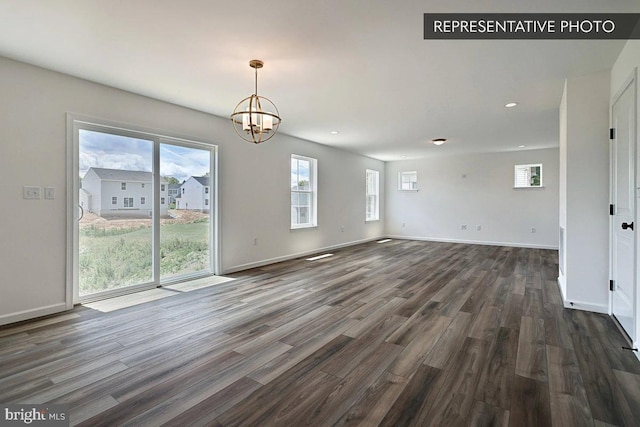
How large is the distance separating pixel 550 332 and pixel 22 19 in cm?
496

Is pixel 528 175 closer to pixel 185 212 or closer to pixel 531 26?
pixel 531 26

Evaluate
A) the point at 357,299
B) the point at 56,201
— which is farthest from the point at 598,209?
the point at 56,201

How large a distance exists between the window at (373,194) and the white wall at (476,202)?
482 millimetres

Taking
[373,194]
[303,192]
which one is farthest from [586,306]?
[373,194]

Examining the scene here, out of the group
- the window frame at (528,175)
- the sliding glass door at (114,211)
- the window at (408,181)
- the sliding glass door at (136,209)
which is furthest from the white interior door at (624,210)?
the window at (408,181)

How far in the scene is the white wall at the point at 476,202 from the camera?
7.56 m

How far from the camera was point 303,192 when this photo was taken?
670cm

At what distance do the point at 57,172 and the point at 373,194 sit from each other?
25.5 feet

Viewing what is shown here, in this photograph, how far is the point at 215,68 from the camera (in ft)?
10.2

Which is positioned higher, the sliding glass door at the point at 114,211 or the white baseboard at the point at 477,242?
the sliding glass door at the point at 114,211

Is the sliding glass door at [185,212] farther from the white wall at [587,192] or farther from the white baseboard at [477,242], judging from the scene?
the white baseboard at [477,242]

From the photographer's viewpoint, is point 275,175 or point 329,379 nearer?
point 329,379

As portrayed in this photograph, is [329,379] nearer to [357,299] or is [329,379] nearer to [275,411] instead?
[275,411]

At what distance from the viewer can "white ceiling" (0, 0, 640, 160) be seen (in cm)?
216
